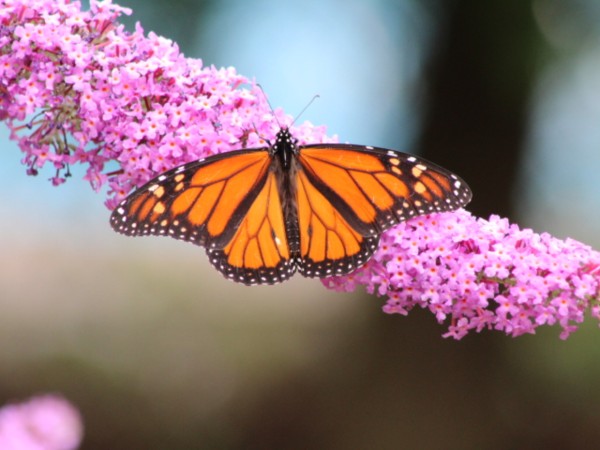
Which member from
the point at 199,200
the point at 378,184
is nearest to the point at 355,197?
the point at 378,184

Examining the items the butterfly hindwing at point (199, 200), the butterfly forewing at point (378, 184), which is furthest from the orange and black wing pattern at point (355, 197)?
the butterfly hindwing at point (199, 200)

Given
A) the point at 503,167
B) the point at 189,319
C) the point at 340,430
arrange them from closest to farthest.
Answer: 1. the point at 503,167
2. the point at 340,430
3. the point at 189,319

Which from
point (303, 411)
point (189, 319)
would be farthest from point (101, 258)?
point (303, 411)

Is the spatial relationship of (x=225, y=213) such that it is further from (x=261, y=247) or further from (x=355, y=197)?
(x=355, y=197)

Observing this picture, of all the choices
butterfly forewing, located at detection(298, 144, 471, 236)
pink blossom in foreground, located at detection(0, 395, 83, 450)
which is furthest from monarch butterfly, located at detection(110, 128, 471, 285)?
pink blossom in foreground, located at detection(0, 395, 83, 450)

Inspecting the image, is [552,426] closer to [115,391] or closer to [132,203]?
[115,391]
